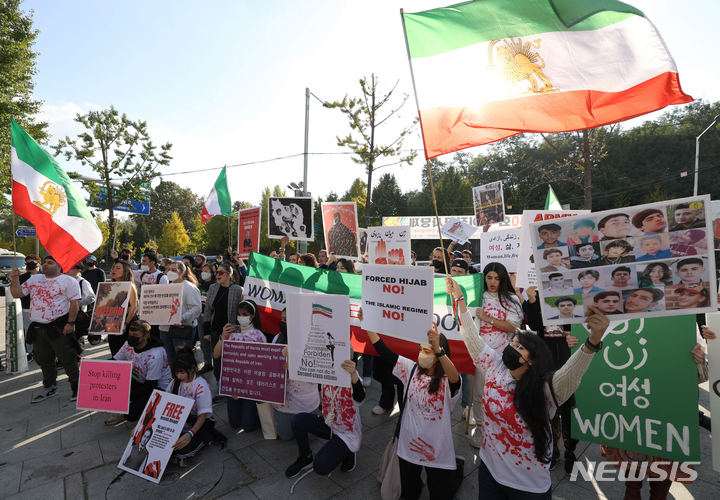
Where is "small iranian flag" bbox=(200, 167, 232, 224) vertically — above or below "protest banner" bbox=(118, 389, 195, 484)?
above

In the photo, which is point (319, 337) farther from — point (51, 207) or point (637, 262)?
point (51, 207)

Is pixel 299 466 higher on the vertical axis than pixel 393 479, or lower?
lower

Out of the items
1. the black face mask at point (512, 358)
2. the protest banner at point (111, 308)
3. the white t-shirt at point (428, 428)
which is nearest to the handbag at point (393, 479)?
the white t-shirt at point (428, 428)

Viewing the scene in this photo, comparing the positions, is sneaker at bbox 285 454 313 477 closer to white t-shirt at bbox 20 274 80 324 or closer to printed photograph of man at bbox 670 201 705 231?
printed photograph of man at bbox 670 201 705 231

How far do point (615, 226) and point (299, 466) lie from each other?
11.7 feet

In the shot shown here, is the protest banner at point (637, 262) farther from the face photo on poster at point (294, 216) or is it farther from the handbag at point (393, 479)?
the face photo on poster at point (294, 216)

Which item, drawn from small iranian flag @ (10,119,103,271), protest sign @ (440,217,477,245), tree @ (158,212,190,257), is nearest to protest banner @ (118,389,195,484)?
small iranian flag @ (10,119,103,271)

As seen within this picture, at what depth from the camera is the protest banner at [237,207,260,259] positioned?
361 inches

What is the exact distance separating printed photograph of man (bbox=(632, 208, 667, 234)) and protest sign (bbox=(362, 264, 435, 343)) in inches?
54.1

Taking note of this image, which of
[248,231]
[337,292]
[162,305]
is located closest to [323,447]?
[337,292]

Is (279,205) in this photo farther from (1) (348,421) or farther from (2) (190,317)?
(1) (348,421)

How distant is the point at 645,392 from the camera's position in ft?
10.5

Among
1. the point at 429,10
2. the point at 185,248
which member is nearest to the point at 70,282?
the point at 429,10

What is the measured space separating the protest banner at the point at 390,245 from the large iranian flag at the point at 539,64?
4.03 meters
